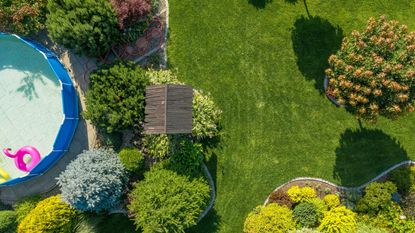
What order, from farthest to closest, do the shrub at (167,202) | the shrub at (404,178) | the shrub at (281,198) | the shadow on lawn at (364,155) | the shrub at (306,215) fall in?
the shadow on lawn at (364,155), the shrub at (281,198), the shrub at (404,178), the shrub at (306,215), the shrub at (167,202)

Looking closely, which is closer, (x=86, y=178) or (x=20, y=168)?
(x=86, y=178)

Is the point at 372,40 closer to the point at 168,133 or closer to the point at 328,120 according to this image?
the point at 328,120

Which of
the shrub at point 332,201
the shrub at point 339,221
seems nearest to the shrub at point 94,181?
the shrub at point 339,221

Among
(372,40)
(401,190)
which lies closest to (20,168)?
(372,40)

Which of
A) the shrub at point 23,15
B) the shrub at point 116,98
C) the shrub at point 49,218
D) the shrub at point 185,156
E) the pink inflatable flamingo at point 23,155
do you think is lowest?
the shrub at point 49,218

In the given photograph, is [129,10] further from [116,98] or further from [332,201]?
[332,201]

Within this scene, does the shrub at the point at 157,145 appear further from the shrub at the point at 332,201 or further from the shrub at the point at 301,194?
the shrub at the point at 332,201
